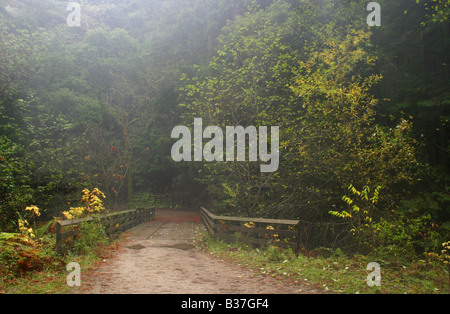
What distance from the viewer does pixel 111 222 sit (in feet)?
37.3

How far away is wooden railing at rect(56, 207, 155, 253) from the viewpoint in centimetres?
746

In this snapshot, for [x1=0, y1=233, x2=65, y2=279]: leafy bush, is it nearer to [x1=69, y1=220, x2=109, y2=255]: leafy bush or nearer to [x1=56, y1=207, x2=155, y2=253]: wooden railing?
[x1=56, y1=207, x2=155, y2=253]: wooden railing

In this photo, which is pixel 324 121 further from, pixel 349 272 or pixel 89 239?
pixel 89 239

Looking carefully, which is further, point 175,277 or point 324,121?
point 324,121

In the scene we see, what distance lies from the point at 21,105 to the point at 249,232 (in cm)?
1202

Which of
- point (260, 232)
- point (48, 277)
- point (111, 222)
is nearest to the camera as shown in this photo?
point (48, 277)

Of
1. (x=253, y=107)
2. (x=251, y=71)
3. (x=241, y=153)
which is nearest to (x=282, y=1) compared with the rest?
(x=251, y=71)

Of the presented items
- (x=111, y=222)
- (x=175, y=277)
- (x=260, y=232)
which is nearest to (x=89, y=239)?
(x=111, y=222)

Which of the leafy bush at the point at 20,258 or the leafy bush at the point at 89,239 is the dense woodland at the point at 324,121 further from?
the leafy bush at the point at 20,258

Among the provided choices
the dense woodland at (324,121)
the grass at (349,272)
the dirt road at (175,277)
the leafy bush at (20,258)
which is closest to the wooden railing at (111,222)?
the leafy bush at (20,258)

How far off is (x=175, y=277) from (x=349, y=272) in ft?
11.2

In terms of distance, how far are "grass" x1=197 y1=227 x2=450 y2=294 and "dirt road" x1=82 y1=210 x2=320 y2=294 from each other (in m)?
0.40

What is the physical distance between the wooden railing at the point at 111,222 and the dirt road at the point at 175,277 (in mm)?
1119
